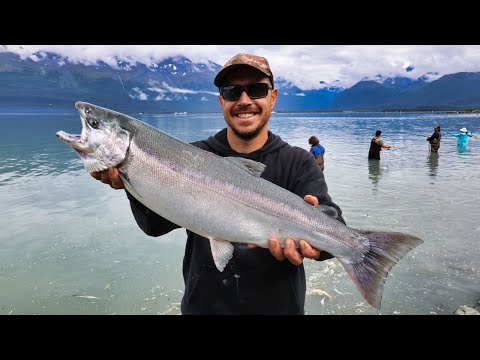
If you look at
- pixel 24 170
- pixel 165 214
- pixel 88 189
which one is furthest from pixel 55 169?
pixel 165 214

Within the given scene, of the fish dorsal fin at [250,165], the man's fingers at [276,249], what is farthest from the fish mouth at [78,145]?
the man's fingers at [276,249]

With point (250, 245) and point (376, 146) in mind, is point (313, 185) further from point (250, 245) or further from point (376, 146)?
point (376, 146)

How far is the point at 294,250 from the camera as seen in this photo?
9.73ft

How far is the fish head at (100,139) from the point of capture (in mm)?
3119

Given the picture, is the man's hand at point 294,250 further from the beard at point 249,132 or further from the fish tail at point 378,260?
the beard at point 249,132

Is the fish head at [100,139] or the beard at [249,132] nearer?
the fish head at [100,139]

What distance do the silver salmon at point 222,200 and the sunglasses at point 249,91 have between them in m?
0.63

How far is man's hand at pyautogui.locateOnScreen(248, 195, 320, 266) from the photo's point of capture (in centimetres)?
297

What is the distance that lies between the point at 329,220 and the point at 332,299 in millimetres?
3487

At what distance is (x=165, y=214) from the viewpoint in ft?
10.1

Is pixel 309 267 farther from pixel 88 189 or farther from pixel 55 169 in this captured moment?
pixel 55 169

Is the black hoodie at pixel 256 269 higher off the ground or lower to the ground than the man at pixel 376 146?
higher

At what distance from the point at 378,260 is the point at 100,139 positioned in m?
2.70

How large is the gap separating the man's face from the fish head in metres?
0.96
